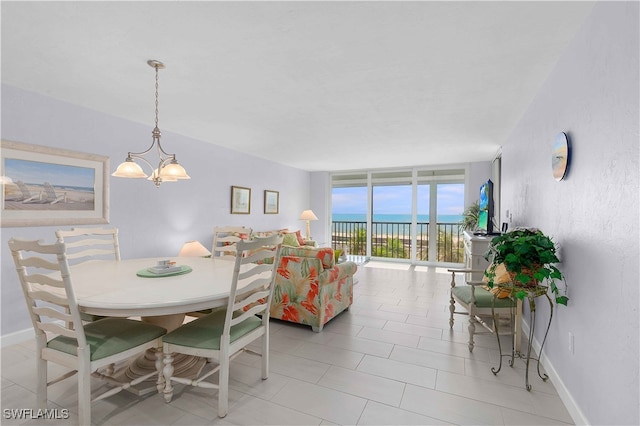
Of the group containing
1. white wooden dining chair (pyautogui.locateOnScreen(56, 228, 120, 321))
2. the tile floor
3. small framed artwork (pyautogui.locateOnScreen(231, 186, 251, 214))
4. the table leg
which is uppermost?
small framed artwork (pyautogui.locateOnScreen(231, 186, 251, 214))

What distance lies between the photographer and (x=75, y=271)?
89.0 inches

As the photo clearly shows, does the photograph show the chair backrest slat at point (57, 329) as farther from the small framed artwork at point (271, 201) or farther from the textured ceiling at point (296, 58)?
the small framed artwork at point (271, 201)

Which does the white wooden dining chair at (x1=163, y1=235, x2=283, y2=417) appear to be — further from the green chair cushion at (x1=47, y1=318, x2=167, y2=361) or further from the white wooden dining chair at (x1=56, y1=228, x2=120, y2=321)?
the white wooden dining chair at (x1=56, y1=228, x2=120, y2=321)

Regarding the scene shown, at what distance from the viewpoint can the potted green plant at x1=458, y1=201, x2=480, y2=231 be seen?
5.89 meters

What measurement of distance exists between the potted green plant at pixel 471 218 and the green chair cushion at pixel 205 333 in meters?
5.16

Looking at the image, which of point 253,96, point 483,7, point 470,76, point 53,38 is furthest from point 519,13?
point 53,38

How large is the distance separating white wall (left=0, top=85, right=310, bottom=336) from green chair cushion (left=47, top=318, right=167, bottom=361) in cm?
166

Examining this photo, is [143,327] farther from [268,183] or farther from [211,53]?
[268,183]

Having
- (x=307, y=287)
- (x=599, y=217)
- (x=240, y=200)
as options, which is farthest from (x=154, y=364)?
(x=240, y=200)

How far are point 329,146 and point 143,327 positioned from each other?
3806mm

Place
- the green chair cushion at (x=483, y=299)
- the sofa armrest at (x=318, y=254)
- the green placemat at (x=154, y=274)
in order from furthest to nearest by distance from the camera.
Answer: the sofa armrest at (x=318, y=254), the green chair cushion at (x=483, y=299), the green placemat at (x=154, y=274)

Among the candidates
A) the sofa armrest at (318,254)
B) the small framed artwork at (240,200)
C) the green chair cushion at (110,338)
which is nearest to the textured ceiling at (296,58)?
the sofa armrest at (318,254)

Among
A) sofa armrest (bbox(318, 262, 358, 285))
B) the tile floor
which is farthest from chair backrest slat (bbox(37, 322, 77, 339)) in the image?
sofa armrest (bbox(318, 262, 358, 285))

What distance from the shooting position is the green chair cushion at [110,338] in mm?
1650
